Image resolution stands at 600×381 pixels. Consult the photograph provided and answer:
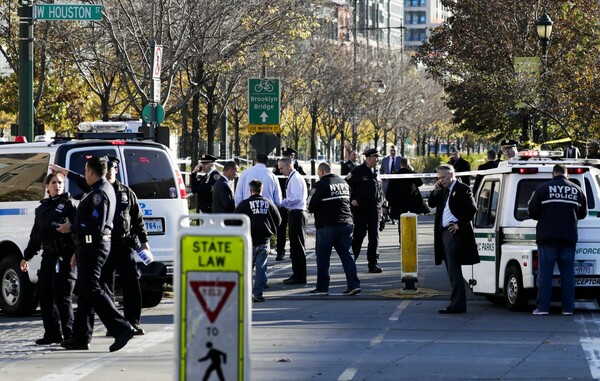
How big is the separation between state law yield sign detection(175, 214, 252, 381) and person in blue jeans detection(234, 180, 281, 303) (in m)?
10.1

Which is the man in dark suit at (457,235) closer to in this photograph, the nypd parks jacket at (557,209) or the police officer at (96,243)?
the nypd parks jacket at (557,209)

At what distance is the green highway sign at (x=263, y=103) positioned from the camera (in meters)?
27.7

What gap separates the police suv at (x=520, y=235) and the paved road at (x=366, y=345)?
1.12ft

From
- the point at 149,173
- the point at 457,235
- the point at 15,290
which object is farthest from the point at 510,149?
the point at 15,290

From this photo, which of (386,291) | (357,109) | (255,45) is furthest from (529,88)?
(357,109)

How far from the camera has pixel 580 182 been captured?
16.8 meters

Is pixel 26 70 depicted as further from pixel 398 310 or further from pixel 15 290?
pixel 398 310

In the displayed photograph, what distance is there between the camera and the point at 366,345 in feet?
42.7

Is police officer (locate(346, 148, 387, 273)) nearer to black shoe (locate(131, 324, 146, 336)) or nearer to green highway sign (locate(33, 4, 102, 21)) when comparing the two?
green highway sign (locate(33, 4, 102, 21))

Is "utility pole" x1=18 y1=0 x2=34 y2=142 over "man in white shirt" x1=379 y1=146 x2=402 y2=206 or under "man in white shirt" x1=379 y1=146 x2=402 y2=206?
over

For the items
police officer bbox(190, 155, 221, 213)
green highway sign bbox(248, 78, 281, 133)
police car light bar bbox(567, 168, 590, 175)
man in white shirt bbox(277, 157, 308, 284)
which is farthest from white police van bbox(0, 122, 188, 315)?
green highway sign bbox(248, 78, 281, 133)

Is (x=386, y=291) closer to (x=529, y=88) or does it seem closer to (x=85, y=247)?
(x=85, y=247)

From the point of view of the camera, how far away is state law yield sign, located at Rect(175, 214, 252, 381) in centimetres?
721

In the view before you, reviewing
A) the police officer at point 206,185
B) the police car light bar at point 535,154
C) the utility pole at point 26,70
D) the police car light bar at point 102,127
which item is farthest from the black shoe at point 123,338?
the police officer at point 206,185
